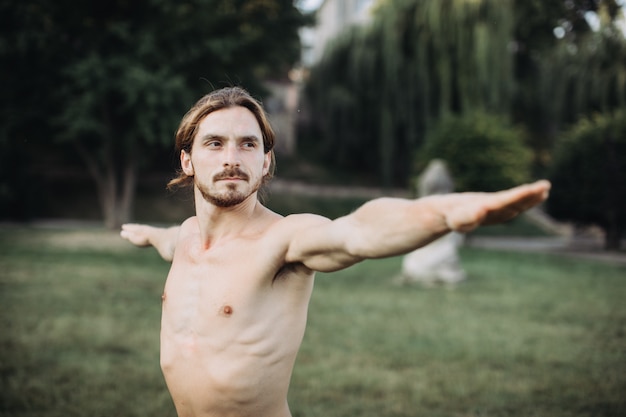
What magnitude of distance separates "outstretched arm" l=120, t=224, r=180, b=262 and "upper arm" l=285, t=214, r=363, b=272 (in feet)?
2.88

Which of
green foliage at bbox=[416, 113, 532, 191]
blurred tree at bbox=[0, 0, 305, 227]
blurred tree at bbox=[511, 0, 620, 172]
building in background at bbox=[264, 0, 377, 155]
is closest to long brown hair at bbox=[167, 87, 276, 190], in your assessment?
blurred tree at bbox=[511, 0, 620, 172]

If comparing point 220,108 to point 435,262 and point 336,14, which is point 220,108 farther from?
point 336,14

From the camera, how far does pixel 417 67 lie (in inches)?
830

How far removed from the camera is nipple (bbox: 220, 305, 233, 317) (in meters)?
2.03

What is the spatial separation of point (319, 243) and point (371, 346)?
4.91 m

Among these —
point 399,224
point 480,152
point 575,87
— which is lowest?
point 480,152

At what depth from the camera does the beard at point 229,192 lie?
2.01 m

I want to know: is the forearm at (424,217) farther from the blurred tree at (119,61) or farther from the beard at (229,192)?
the blurred tree at (119,61)

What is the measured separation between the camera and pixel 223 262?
211cm

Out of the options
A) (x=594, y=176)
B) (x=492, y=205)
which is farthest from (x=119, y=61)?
(x=492, y=205)

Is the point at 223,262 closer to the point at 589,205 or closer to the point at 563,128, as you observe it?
the point at 589,205

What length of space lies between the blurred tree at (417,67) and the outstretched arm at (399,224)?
18.7 m

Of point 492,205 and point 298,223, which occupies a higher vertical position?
point 492,205

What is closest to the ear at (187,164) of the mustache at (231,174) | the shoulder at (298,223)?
the mustache at (231,174)
